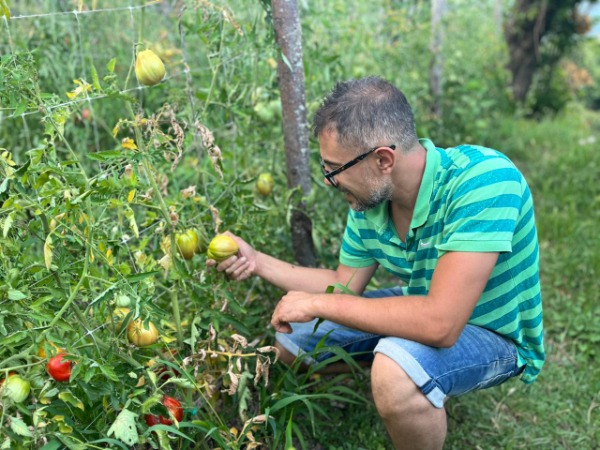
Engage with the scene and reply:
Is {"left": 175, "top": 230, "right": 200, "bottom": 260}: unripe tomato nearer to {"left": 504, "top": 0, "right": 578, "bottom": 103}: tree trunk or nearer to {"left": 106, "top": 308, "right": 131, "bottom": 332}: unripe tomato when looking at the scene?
{"left": 106, "top": 308, "right": 131, "bottom": 332}: unripe tomato

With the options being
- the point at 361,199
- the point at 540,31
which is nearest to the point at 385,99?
the point at 361,199

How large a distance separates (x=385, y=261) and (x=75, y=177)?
38.0 inches

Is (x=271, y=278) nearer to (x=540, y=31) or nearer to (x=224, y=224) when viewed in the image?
(x=224, y=224)

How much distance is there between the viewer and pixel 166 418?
5.68 feet

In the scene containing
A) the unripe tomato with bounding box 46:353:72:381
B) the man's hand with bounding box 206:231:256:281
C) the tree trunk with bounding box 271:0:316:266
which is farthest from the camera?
the tree trunk with bounding box 271:0:316:266

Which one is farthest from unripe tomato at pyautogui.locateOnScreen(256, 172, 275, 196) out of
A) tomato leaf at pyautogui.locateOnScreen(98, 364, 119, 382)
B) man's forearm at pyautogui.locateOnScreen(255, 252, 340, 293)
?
tomato leaf at pyautogui.locateOnScreen(98, 364, 119, 382)

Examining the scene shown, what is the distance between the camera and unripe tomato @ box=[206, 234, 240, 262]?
6.47 ft

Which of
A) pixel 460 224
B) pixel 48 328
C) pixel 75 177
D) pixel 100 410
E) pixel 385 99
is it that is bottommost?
pixel 100 410

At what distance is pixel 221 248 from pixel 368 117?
58cm

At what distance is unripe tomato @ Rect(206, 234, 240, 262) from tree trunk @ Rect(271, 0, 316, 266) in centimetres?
45

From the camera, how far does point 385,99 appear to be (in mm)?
1797

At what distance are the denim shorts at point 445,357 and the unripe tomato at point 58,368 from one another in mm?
734

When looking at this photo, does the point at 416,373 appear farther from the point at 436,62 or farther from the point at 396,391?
the point at 436,62

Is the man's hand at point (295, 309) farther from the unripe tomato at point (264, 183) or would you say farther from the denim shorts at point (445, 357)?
the unripe tomato at point (264, 183)
